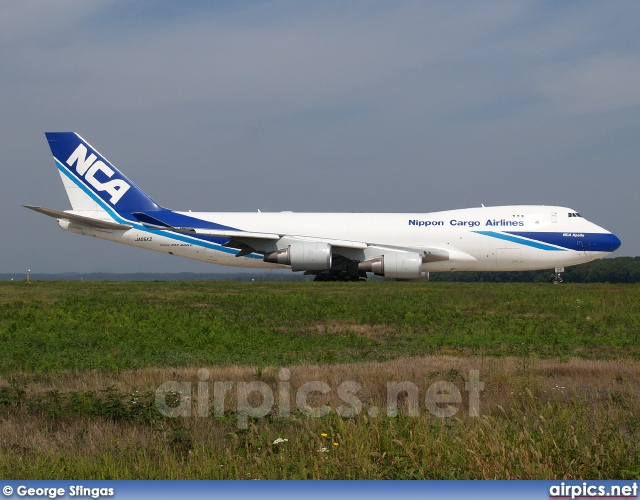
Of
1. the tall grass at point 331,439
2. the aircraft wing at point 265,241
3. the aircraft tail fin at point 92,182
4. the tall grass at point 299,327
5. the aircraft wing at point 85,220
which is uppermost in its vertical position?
the aircraft tail fin at point 92,182

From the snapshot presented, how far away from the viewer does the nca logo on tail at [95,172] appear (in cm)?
3500

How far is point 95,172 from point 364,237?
43.4ft

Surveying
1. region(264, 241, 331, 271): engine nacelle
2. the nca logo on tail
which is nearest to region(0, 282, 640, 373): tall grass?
region(264, 241, 331, 271): engine nacelle

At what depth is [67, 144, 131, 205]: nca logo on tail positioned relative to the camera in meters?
35.0

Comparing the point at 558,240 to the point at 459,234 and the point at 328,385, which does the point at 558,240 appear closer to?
the point at 459,234

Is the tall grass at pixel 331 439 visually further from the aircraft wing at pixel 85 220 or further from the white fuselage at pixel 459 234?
the aircraft wing at pixel 85 220

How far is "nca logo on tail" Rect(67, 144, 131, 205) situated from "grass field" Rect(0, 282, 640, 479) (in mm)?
16897

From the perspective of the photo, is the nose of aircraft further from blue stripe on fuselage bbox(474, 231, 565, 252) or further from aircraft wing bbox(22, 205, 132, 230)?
aircraft wing bbox(22, 205, 132, 230)

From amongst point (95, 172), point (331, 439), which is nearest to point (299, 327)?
point (331, 439)

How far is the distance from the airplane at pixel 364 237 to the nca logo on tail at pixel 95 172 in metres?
1.21

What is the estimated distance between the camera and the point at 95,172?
3512cm

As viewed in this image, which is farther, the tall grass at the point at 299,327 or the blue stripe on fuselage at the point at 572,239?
the blue stripe on fuselage at the point at 572,239

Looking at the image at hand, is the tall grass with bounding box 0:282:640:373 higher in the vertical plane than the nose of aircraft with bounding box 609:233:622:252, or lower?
lower

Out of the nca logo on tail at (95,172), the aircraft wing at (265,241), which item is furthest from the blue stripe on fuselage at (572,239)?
the nca logo on tail at (95,172)
